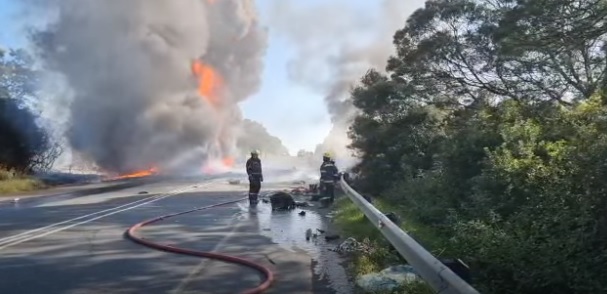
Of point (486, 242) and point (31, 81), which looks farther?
point (31, 81)

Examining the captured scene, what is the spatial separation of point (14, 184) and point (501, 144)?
773 inches

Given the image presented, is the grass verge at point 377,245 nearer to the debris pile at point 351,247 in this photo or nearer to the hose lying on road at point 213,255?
the debris pile at point 351,247

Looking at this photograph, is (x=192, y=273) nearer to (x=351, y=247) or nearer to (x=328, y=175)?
(x=351, y=247)

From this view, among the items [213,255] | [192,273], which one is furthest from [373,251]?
[192,273]

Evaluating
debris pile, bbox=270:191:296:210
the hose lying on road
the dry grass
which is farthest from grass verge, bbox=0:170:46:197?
the dry grass

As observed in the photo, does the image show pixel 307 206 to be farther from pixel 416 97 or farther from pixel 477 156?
pixel 416 97

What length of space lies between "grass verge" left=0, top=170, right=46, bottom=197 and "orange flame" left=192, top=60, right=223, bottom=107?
19.5 metres

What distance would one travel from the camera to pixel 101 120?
3959 cm

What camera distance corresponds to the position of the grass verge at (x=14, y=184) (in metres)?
22.2

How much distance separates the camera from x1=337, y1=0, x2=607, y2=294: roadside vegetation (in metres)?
5.47

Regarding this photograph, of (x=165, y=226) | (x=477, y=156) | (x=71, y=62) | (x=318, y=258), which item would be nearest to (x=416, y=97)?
(x=477, y=156)

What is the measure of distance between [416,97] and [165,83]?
78.7 feet

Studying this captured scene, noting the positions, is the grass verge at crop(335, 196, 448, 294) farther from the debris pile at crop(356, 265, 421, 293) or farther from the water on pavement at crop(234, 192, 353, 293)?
the water on pavement at crop(234, 192, 353, 293)

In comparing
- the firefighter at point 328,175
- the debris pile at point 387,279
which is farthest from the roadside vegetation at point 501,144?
the firefighter at point 328,175
